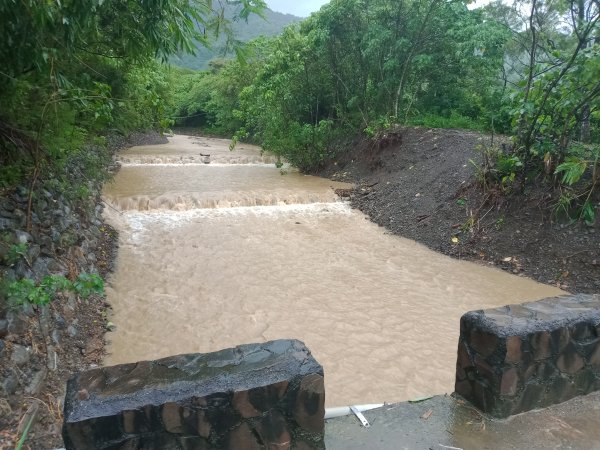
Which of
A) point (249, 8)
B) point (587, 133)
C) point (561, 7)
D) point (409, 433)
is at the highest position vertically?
point (561, 7)

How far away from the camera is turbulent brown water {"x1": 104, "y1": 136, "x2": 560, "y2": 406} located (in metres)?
4.79

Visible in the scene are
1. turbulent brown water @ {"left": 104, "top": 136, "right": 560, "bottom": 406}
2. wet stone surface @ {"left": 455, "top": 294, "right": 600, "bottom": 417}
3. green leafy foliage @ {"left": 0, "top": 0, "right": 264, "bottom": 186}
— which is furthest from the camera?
turbulent brown water @ {"left": 104, "top": 136, "right": 560, "bottom": 406}

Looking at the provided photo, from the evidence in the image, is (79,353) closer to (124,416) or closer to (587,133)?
(124,416)

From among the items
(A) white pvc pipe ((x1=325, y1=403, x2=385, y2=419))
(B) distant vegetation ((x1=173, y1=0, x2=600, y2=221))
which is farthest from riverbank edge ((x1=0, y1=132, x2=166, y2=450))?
(B) distant vegetation ((x1=173, y1=0, x2=600, y2=221))

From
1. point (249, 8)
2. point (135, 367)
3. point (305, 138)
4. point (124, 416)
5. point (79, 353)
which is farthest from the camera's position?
point (305, 138)

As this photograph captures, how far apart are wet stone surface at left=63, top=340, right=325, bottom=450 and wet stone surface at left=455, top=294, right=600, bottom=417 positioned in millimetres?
962

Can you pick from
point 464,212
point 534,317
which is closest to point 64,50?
point 534,317

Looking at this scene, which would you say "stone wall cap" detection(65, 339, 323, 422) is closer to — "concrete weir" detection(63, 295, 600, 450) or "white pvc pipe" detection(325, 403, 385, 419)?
"concrete weir" detection(63, 295, 600, 450)

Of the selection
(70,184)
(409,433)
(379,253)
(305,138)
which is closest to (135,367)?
(409,433)

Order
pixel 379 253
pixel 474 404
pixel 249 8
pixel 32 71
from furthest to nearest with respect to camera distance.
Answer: pixel 379 253
pixel 32 71
pixel 249 8
pixel 474 404

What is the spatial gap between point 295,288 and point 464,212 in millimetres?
3857

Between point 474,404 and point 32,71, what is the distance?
4.01 m

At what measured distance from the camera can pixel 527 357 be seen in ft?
7.84

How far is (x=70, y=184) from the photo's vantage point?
244 inches
